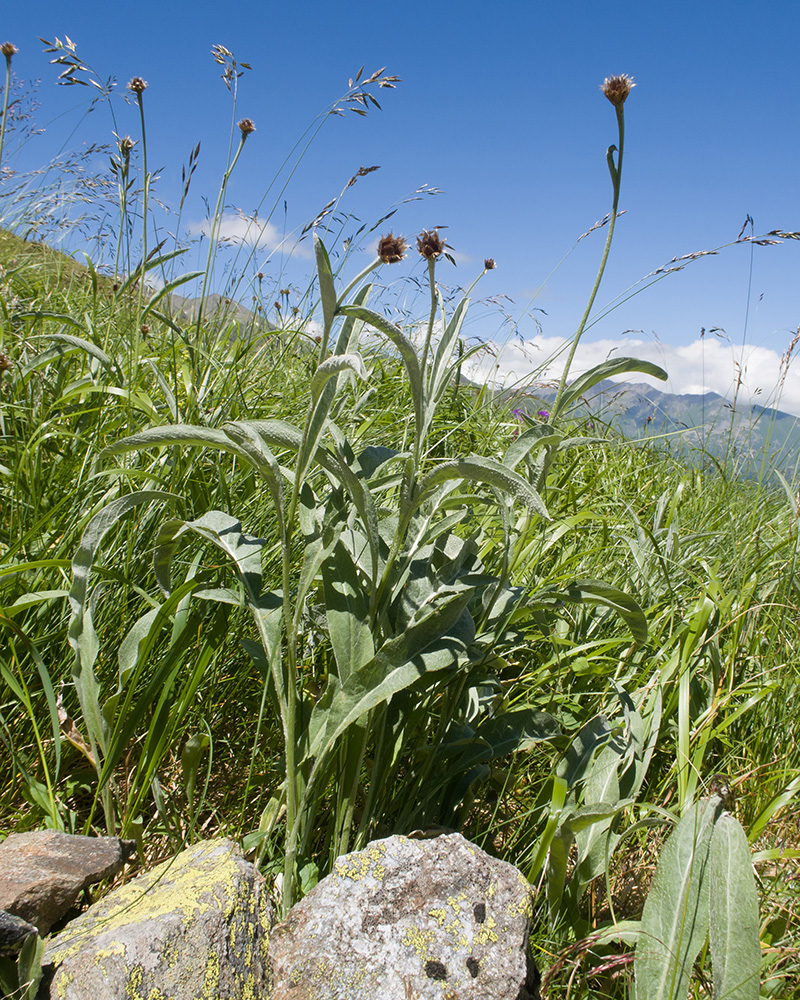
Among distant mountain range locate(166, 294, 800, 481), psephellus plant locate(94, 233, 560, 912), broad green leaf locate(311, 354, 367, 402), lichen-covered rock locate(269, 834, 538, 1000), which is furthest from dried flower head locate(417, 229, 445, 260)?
distant mountain range locate(166, 294, 800, 481)

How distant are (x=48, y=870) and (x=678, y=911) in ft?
2.90

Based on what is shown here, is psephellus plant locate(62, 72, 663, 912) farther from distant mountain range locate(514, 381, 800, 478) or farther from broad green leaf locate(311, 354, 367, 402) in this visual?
distant mountain range locate(514, 381, 800, 478)

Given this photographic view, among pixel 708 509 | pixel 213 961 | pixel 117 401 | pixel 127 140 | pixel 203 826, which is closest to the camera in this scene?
pixel 213 961

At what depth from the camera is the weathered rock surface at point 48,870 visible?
0.92 m

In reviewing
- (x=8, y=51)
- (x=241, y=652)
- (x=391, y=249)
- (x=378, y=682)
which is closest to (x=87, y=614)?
(x=241, y=652)

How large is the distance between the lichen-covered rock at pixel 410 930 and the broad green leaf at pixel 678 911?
170 millimetres

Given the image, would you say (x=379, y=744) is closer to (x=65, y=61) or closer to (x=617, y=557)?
(x=617, y=557)

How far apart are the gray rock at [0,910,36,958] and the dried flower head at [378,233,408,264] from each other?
0.96 metres

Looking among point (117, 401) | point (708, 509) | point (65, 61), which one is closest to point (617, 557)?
point (708, 509)

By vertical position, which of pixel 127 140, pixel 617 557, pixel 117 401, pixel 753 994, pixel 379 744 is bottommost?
pixel 753 994

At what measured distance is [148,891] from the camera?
0.98 meters

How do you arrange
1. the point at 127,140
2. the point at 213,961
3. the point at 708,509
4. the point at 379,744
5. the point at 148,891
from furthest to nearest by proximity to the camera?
the point at 708,509 < the point at 127,140 < the point at 379,744 < the point at 148,891 < the point at 213,961

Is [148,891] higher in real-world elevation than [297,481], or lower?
lower

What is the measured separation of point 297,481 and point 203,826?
67 centimetres
